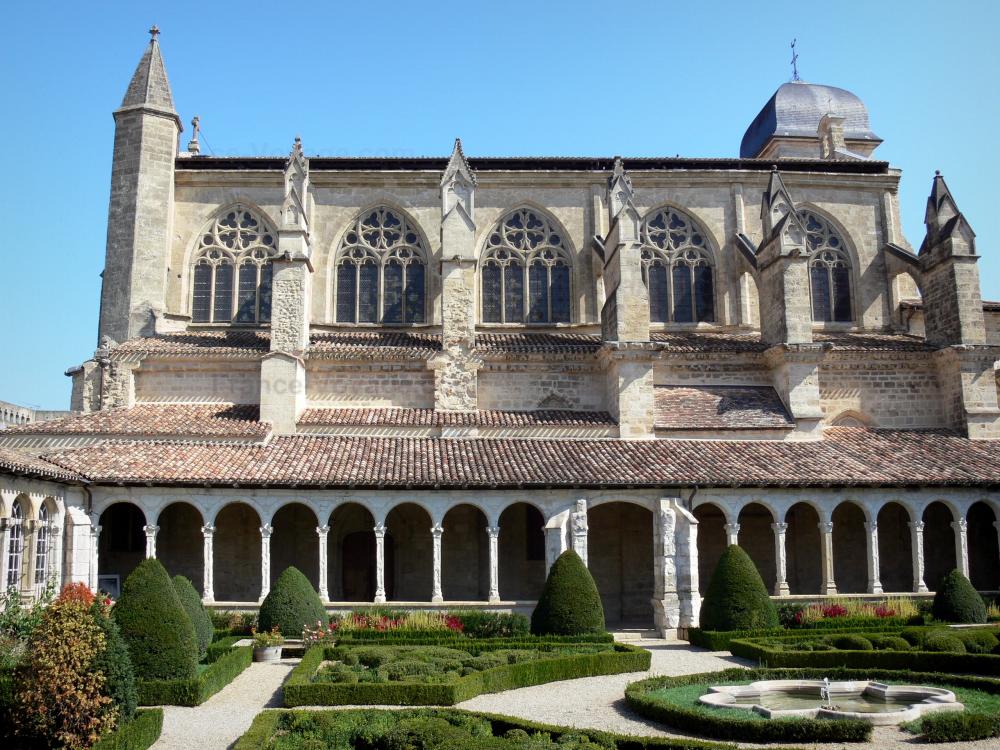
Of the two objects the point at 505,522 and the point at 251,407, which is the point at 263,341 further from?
the point at 505,522

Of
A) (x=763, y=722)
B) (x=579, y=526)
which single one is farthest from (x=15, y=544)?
(x=763, y=722)

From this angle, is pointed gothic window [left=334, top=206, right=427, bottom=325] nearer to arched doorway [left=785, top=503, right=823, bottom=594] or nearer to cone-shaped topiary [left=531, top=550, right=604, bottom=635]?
arched doorway [left=785, top=503, right=823, bottom=594]

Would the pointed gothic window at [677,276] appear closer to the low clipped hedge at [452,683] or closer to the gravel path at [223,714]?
the low clipped hedge at [452,683]

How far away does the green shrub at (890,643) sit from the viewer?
1797 cm

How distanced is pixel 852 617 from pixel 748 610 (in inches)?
136

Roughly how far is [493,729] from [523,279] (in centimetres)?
2220

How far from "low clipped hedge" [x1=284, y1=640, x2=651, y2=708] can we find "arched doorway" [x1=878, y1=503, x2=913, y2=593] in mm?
13080

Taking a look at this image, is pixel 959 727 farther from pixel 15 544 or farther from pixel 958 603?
pixel 15 544

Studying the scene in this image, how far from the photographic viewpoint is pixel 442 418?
1082 inches

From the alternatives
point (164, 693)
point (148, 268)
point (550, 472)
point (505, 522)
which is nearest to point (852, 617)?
point (550, 472)

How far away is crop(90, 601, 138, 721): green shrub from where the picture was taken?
11.4 metres

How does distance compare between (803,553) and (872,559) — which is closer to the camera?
(872,559)

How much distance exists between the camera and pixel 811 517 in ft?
91.6

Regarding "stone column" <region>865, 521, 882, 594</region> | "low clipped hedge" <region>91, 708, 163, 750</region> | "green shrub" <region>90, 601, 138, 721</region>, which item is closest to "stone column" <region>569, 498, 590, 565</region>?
"stone column" <region>865, 521, 882, 594</region>
